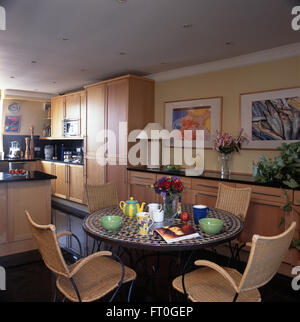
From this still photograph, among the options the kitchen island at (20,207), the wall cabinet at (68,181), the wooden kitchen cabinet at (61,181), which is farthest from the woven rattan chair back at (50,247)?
the wooden kitchen cabinet at (61,181)

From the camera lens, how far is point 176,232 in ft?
6.66

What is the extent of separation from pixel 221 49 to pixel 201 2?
130 cm

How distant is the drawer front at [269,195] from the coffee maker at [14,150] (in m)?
5.95

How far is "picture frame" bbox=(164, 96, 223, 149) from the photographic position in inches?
167

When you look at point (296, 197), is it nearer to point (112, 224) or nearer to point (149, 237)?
point (149, 237)

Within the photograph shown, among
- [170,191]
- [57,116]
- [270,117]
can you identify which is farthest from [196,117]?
[57,116]

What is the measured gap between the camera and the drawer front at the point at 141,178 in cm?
444

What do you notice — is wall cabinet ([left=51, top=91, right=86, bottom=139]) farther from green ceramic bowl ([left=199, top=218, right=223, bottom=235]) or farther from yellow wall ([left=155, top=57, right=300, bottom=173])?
green ceramic bowl ([left=199, top=218, right=223, bottom=235])

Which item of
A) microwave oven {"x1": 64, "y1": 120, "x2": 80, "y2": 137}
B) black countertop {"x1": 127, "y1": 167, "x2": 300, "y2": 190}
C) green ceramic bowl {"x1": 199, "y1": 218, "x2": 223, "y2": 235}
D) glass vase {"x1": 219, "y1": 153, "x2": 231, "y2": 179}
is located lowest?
green ceramic bowl {"x1": 199, "y1": 218, "x2": 223, "y2": 235}

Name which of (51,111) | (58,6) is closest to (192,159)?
(58,6)

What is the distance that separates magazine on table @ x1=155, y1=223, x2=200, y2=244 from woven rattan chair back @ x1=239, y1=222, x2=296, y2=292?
482mm

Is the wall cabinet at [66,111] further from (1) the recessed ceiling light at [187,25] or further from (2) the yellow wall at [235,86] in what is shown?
(1) the recessed ceiling light at [187,25]

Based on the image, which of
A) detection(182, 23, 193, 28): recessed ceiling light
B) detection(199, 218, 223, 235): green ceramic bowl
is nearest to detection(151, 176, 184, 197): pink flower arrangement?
detection(199, 218, 223, 235): green ceramic bowl

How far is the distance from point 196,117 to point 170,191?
2360mm
